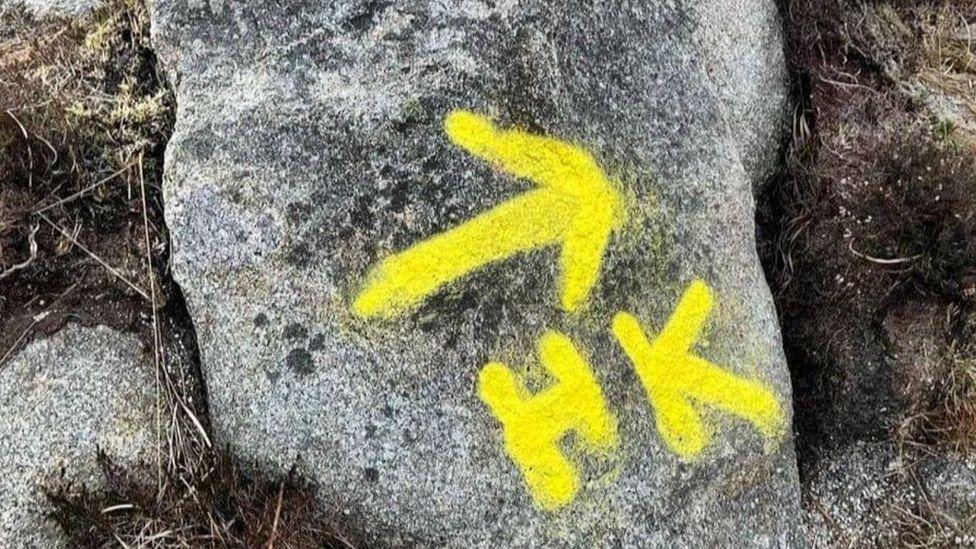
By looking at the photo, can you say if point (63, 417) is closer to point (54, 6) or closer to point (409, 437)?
point (409, 437)

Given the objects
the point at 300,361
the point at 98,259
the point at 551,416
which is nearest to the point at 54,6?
the point at 98,259

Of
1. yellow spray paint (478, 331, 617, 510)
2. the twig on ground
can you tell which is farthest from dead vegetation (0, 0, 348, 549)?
yellow spray paint (478, 331, 617, 510)

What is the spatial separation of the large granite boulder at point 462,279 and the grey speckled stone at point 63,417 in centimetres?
24

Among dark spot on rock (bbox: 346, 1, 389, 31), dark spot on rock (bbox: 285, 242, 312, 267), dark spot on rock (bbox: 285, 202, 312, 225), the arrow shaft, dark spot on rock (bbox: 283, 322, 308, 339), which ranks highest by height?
dark spot on rock (bbox: 346, 1, 389, 31)

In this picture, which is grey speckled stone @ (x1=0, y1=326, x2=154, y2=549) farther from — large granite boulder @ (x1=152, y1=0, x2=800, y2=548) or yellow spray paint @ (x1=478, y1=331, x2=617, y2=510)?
yellow spray paint @ (x1=478, y1=331, x2=617, y2=510)

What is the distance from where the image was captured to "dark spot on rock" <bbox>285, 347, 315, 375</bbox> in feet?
7.86

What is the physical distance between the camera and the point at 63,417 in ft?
8.01

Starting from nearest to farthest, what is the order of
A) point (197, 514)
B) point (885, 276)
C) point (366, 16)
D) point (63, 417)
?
point (197, 514) → point (63, 417) → point (366, 16) → point (885, 276)

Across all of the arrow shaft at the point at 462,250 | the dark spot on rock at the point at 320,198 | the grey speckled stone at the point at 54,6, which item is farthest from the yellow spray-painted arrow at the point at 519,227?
the grey speckled stone at the point at 54,6

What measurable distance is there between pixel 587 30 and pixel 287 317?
119 centimetres

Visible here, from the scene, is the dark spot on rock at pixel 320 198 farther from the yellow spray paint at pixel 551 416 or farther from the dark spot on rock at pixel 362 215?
the yellow spray paint at pixel 551 416

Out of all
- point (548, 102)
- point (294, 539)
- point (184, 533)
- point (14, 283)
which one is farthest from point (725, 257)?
point (14, 283)

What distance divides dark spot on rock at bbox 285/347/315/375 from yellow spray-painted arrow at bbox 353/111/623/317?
0.58 feet

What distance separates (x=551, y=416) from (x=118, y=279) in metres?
1.29
